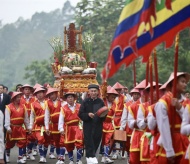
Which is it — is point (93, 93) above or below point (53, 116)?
above

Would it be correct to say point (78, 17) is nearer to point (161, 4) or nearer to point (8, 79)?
point (161, 4)

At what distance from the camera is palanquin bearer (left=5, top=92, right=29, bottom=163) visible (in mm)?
16484

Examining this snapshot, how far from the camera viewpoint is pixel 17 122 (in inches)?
656

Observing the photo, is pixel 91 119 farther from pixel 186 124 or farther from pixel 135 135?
pixel 186 124

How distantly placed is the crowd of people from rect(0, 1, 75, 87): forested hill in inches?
3659

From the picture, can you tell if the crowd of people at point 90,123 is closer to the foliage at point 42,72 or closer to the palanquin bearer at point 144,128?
the palanquin bearer at point 144,128

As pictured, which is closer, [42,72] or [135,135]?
[135,135]

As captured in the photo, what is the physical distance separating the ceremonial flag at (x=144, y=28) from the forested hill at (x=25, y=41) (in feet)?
334

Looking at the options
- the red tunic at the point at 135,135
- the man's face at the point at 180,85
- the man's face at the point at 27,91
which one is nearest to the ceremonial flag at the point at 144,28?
the man's face at the point at 180,85

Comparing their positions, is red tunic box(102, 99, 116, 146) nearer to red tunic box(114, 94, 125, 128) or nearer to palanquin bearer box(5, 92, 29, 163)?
red tunic box(114, 94, 125, 128)

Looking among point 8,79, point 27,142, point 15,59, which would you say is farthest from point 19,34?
point 27,142

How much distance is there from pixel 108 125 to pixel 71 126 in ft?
5.06

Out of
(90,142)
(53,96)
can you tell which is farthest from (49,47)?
(90,142)

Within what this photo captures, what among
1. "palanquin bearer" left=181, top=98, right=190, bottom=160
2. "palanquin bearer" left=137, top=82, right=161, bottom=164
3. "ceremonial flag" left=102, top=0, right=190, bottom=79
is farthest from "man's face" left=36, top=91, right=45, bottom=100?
"palanquin bearer" left=181, top=98, right=190, bottom=160
